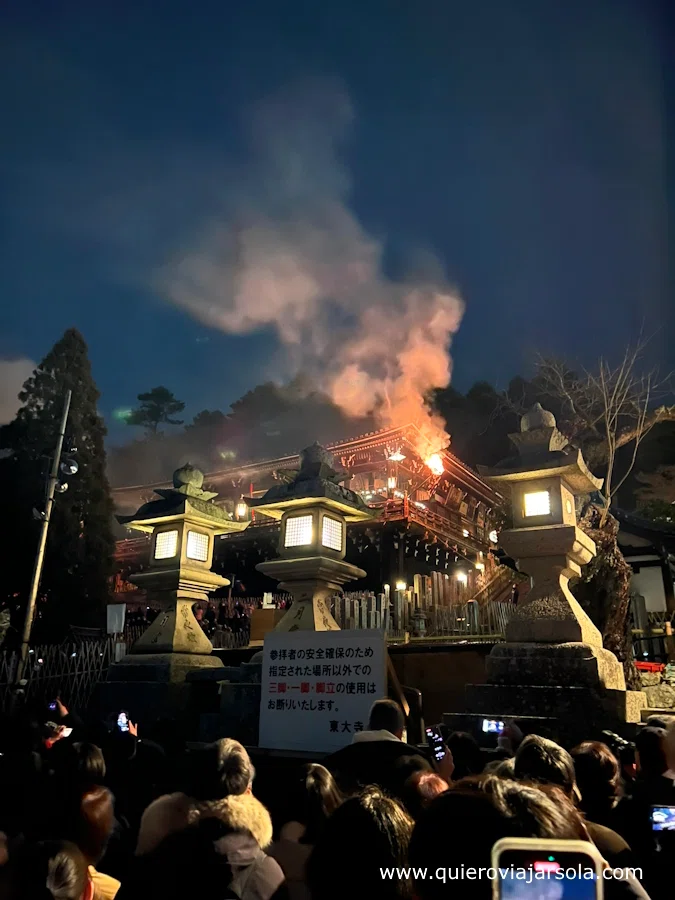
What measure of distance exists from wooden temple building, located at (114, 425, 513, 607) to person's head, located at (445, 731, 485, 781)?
12855 mm

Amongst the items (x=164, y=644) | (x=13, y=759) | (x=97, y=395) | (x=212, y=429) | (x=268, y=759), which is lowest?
(x=268, y=759)

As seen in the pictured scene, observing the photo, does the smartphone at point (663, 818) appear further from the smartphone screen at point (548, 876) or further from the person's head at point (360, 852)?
the smartphone screen at point (548, 876)

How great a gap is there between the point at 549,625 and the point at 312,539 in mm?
3429

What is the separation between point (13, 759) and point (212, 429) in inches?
1711

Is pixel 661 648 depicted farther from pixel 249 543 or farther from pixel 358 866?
pixel 358 866

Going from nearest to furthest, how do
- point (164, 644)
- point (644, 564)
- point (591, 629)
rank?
point (591, 629) < point (164, 644) < point (644, 564)

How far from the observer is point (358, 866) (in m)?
1.61

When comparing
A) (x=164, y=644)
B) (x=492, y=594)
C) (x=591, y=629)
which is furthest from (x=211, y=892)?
(x=492, y=594)

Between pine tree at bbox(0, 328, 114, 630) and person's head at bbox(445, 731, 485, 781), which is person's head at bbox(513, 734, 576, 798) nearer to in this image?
person's head at bbox(445, 731, 485, 781)

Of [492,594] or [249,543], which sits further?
[249,543]

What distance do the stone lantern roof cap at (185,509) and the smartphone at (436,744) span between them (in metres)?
6.04

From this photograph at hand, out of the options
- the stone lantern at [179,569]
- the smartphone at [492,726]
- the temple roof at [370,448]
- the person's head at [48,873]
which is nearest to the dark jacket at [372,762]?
the person's head at [48,873]

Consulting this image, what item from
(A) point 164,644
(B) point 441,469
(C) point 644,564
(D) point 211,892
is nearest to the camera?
(D) point 211,892

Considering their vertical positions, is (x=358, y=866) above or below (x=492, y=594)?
below
